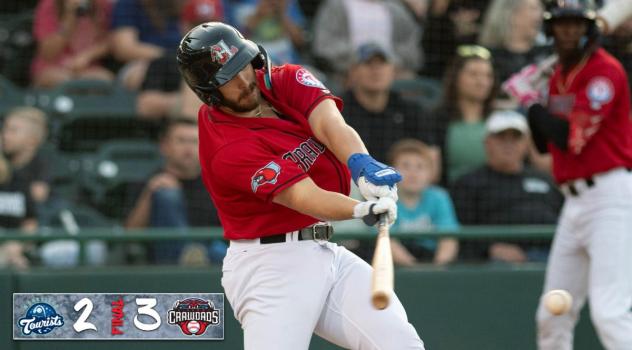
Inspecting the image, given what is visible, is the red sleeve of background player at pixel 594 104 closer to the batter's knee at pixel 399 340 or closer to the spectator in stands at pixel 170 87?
the batter's knee at pixel 399 340

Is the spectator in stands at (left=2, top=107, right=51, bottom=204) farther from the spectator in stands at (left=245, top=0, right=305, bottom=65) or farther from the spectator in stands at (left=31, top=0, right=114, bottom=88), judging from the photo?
the spectator in stands at (left=245, top=0, right=305, bottom=65)

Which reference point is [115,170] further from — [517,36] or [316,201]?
[316,201]

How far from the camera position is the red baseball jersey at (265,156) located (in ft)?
11.2

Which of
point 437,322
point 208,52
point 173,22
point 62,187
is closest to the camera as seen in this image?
point 208,52

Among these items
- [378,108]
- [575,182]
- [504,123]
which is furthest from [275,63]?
[575,182]

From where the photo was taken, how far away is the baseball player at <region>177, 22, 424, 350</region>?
339 cm

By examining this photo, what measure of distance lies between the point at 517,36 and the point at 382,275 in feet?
15.3

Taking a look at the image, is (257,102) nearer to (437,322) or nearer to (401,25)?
(437,322)

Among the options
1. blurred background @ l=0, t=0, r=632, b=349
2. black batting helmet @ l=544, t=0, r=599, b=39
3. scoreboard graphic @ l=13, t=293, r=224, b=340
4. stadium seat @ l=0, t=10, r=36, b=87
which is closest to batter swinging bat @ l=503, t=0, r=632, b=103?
black batting helmet @ l=544, t=0, r=599, b=39

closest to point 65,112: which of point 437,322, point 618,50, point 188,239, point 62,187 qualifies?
point 62,187

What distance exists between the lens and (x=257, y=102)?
3.57 meters

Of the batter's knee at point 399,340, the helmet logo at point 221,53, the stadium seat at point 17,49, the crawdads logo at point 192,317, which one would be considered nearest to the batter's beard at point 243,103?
the helmet logo at point 221,53

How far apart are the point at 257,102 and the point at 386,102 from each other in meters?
3.45

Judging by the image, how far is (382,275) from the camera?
303cm
